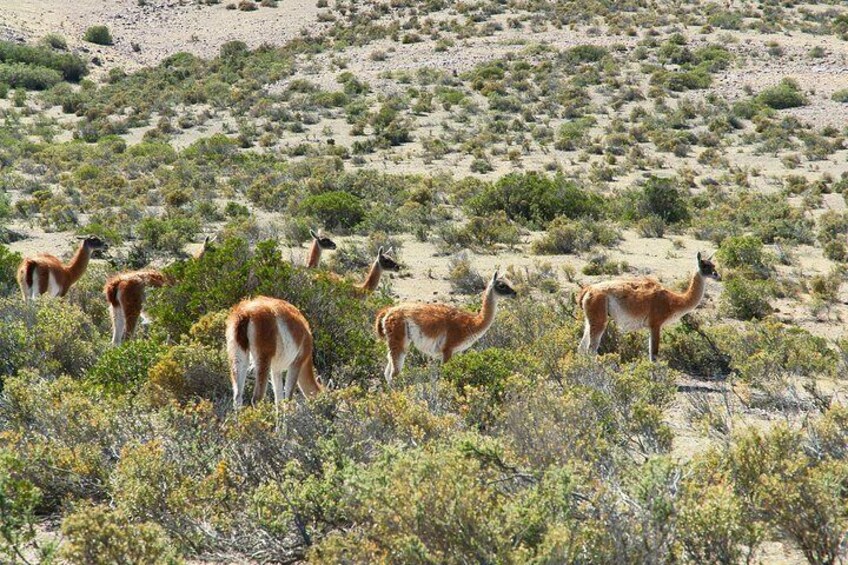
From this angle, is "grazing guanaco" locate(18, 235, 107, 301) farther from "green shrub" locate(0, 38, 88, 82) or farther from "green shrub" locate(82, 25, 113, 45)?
"green shrub" locate(82, 25, 113, 45)

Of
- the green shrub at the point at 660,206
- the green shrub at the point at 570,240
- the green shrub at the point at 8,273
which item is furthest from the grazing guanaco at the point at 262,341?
the green shrub at the point at 660,206

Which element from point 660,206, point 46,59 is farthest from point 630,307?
point 46,59

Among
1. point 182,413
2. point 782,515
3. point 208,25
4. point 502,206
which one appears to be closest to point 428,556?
point 782,515

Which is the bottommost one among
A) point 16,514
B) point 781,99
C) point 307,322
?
point 781,99

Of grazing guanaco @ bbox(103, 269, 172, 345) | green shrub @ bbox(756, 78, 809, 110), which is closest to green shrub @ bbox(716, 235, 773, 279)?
grazing guanaco @ bbox(103, 269, 172, 345)

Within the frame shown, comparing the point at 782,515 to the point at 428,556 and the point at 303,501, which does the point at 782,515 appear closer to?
the point at 428,556

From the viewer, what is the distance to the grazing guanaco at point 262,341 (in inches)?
265

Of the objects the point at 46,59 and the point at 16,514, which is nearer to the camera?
the point at 16,514

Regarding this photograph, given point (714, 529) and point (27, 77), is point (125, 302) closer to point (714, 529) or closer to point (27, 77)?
point (714, 529)

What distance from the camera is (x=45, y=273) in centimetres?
1095

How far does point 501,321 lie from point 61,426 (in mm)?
5456

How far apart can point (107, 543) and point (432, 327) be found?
4865 millimetres

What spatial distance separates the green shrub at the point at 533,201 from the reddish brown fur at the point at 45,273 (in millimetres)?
9414

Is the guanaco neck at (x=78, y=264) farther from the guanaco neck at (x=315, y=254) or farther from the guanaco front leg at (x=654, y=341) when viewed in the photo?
the guanaco front leg at (x=654, y=341)
